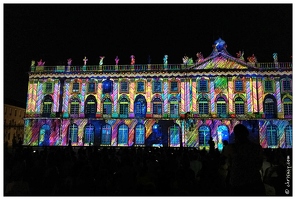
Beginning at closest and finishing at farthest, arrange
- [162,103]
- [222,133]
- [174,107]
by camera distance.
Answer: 1. [222,133]
2. [174,107]
3. [162,103]

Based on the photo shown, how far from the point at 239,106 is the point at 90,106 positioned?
20618 millimetres

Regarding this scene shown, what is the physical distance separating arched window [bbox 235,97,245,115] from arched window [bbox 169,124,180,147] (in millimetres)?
8330

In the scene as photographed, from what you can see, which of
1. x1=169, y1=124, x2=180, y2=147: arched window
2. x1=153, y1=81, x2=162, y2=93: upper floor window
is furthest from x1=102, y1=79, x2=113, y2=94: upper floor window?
x1=169, y1=124, x2=180, y2=147: arched window

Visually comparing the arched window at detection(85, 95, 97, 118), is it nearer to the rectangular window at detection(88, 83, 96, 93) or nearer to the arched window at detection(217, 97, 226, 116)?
the rectangular window at detection(88, 83, 96, 93)

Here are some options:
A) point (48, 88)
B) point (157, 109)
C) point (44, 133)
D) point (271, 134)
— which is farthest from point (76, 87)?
point (271, 134)

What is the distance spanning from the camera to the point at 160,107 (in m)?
42.7

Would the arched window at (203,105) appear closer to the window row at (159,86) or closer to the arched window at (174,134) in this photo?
the window row at (159,86)

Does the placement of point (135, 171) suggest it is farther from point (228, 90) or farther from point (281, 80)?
point (281, 80)

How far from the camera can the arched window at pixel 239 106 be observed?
41616 mm

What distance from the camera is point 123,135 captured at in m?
42.3

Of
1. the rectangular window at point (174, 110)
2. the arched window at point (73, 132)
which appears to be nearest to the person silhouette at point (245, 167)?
the rectangular window at point (174, 110)

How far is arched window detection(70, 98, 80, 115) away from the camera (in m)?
43.6

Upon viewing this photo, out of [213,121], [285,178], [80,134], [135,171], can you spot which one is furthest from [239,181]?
[80,134]

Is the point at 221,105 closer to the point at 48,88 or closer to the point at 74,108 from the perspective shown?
the point at 74,108
